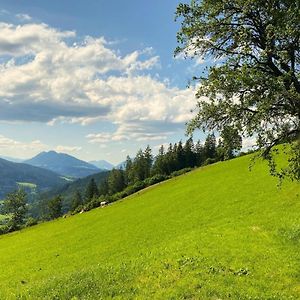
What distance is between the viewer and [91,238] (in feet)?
172

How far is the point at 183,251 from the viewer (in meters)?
30.4

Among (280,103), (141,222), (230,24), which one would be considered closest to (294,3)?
(230,24)

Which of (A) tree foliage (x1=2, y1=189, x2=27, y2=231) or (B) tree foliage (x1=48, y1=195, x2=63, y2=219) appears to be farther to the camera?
(B) tree foliage (x1=48, y1=195, x2=63, y2=219)

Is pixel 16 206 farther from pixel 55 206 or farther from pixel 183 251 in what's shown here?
pixel 183 251

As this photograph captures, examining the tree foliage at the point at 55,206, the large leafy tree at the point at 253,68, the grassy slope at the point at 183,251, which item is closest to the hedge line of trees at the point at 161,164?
→ the tree foliage at the point at 55,206

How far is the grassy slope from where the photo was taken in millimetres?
21969

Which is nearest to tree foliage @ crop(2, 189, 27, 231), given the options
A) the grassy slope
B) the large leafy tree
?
the grassy slope

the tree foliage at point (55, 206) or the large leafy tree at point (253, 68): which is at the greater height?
the large leafy tree at point (253, 68)

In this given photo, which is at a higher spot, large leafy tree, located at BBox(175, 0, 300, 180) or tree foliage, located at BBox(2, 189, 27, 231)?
large leafy tree, located at BBox(175, 0, 300, 180)

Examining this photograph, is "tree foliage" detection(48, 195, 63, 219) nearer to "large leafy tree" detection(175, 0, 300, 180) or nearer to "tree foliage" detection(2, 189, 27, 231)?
"tree foliage" detection(2, 189, 27, 231)

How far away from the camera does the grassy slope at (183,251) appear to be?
21969 mm

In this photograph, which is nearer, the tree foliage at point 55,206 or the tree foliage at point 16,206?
the tree foliage at point 16,206

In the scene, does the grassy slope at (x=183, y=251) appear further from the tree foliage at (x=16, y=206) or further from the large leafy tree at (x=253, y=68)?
the tree foliage at (x=16, y=206)

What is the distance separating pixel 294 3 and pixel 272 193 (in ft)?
107
